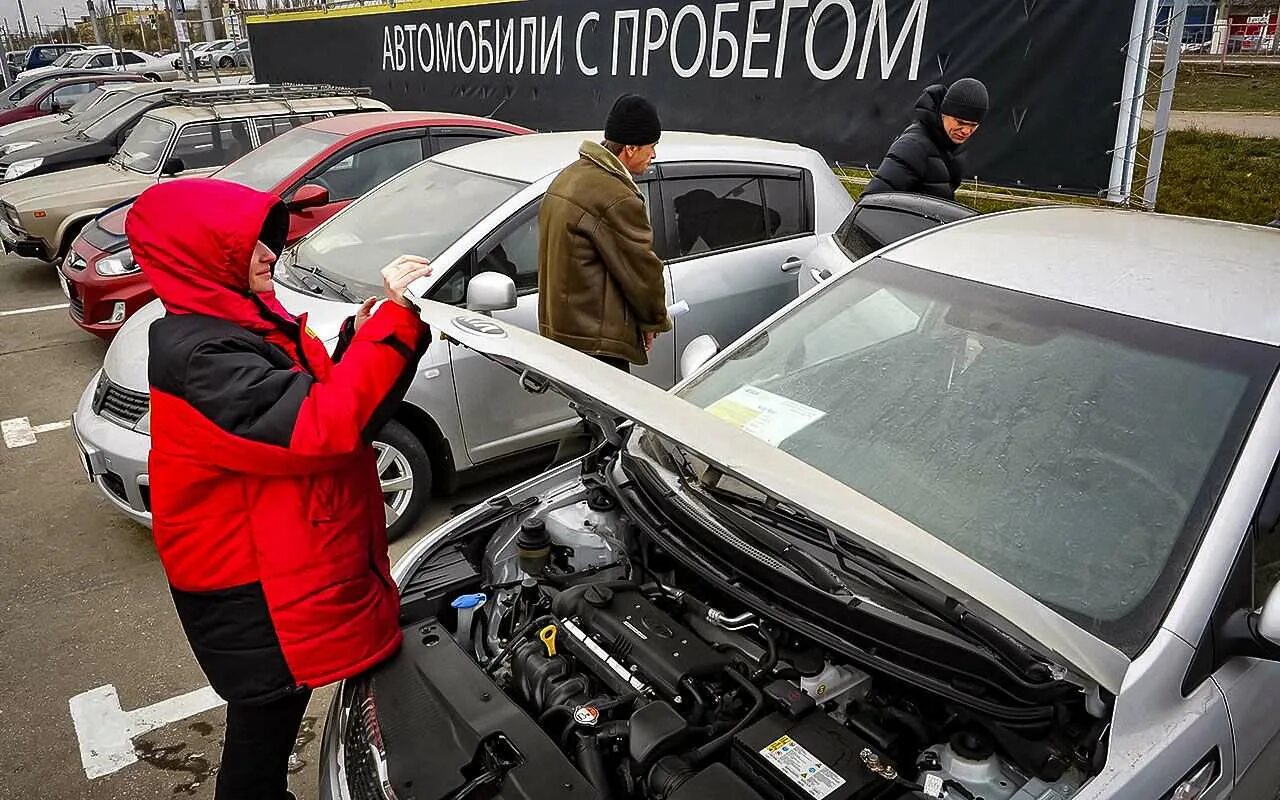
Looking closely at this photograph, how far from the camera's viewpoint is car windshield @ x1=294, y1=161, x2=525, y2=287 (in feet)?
13.8

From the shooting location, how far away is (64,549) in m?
4.10

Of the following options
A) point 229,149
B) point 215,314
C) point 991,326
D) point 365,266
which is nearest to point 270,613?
point 215,314

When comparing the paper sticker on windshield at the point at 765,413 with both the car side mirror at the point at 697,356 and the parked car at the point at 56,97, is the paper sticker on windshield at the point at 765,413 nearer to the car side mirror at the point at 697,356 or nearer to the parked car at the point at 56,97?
the car side mirror at the point at 697,356

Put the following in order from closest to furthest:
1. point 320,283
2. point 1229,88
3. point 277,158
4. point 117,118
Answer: point 320,283 < point 277,158 < point 117,118 < point 1229,88

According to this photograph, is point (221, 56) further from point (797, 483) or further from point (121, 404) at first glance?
point (797, 483)

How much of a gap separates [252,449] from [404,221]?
2.98m

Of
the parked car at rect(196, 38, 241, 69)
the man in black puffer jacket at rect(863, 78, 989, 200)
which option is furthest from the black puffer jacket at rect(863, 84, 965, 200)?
the parked car at rect(196, 38, 241, 69)

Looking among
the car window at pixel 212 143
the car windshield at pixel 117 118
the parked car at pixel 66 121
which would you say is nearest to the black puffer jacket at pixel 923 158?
the car window at pixel 212 143

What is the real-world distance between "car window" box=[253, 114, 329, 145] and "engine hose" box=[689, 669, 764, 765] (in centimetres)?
768

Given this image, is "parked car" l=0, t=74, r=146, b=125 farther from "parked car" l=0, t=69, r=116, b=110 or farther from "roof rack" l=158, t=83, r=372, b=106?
"roof rack" l=158, t=83, r=372, b=106

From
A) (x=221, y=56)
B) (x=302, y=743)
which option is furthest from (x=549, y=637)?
(x=221, y=56)

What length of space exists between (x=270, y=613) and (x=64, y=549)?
2939 millimetres

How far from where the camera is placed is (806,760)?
5.48ft

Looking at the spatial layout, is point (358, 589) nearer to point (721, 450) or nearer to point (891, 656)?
point (721, 450)
